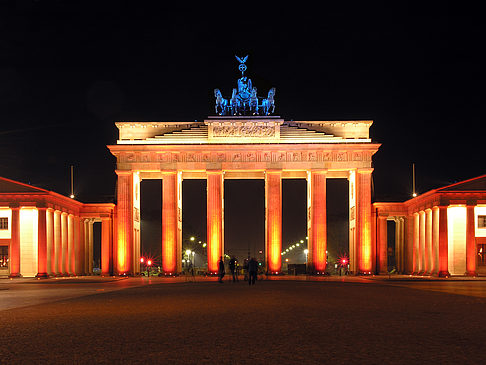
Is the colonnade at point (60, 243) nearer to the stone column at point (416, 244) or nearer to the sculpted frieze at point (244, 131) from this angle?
the sculpted frieze at point (244, 131)

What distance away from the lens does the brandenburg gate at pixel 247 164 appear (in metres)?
69.3

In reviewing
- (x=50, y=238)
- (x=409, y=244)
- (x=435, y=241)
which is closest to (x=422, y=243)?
(x=409, y=244)

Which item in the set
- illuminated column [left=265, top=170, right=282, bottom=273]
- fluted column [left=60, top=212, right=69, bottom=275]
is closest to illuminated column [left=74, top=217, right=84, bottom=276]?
fluted column [left=60, top=212, right=69, bottom=275]

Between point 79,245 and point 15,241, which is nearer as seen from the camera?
point 15,241

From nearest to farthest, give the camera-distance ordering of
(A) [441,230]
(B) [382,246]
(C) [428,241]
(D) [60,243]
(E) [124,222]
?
(A) [441,230] → (C) [428,241] → (D) [60,243] → (E) [124,222] → (B) [382,246]

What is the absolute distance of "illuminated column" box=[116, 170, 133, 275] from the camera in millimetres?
69250

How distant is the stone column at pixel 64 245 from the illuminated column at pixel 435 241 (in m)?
38.2

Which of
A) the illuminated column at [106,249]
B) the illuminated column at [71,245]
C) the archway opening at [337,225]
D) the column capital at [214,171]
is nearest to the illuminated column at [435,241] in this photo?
the column capital at [214,171]

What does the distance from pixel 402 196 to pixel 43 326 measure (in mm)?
63859

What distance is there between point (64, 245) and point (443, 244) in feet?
129

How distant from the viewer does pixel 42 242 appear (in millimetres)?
60094

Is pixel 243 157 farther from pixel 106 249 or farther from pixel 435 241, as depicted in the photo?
pixel 435 241

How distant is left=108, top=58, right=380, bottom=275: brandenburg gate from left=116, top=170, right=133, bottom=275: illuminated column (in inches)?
4.3

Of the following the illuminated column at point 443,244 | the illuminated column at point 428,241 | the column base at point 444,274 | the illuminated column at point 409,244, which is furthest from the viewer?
the illuminated column at point 409,244
